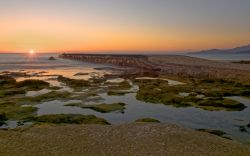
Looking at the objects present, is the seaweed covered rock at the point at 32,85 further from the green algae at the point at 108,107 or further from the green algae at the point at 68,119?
the green algae at the point at 68,119

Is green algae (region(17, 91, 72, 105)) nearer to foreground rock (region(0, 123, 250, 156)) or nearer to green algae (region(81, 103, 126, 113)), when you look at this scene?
green algae (region(81, 103, 126, 113))

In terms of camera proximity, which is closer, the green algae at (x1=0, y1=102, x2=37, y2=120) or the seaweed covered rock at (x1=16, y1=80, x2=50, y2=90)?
the green algae at (x1=0, y1=102, x2=37, y2=120)

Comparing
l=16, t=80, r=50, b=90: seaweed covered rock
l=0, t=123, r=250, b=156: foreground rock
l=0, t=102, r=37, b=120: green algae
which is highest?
l=0, t=123, r=250, b=156: foreground rock

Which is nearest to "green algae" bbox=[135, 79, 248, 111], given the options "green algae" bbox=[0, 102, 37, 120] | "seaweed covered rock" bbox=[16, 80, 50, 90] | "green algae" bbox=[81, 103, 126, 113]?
"green algae" bbox=[81, 103, 126, 113]

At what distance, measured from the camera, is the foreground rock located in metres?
17.6

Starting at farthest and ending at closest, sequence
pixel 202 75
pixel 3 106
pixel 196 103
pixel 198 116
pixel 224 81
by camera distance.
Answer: pixel 202 75 → pixel 224 81 → pixel 196 103 → pixel 3 106 → pixel 198 116

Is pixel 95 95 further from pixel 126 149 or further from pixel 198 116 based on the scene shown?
pixel 126 149

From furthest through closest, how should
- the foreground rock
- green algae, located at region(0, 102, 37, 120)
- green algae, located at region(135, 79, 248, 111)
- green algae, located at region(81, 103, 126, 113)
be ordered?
1. green algae, located at region(135, 79, 248, 111)
2. green algae, located at region(81, 103, 126, 113)
3. green algae, located at region(0, 102, 37, 120)
4. the foreground rock

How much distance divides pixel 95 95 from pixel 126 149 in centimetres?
2505

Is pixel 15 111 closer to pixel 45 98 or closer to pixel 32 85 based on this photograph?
pixel 45 98

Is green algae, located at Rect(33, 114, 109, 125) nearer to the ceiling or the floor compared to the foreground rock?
nearer to the floor

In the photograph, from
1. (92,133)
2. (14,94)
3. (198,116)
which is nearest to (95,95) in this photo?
(14,94)

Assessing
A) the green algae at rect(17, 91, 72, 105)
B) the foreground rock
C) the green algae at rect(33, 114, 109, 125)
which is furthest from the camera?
the green algae at rect(17, 91, 72, 105)

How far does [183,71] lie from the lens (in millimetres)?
75938
